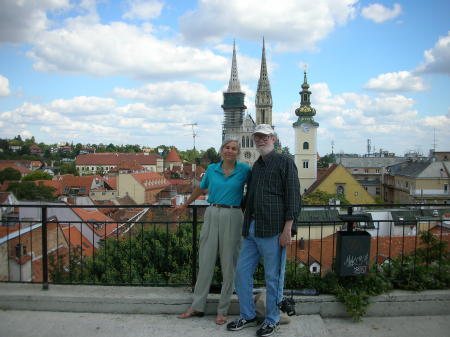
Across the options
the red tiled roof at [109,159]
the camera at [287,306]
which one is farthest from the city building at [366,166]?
the camera at [287,306]

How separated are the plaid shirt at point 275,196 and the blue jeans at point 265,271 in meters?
0.12

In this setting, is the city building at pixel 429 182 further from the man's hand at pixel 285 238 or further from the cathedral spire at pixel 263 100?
the cathedral spire at pixel 263 100

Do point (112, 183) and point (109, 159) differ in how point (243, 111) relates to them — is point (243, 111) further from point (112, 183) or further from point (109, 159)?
point (112, 183)

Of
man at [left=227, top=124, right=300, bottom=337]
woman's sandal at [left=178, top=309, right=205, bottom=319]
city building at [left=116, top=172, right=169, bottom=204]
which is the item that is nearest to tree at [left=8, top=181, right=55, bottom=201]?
city building at [left=116, top=172, right=169, bottom=204]

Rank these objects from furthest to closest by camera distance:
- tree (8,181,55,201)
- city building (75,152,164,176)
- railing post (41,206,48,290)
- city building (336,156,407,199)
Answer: city building (75,152,164,176)
city building (336,156,407,199)
tree (8,181,55,201)
railing post (41,206,48,290)

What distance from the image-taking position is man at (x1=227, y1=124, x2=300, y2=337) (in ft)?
11.4

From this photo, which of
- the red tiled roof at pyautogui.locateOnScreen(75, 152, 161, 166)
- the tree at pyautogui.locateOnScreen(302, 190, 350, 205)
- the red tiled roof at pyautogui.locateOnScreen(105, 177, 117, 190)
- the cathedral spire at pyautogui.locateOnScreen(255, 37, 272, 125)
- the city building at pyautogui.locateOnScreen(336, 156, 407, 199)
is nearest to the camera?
the tree at pyautogui.locateOnScreen(302, 190, 350, 205)

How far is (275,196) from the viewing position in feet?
11.5

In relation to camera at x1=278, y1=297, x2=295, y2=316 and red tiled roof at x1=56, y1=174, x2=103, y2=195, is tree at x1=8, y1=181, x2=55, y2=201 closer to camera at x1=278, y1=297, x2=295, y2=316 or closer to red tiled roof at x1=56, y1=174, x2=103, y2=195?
red tiled roof at x1=56, y1=174, x2=103, y2=195

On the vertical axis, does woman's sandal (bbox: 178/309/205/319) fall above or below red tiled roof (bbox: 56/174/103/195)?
above

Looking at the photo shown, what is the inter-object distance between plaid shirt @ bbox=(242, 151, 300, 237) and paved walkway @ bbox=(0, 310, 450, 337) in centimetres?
101

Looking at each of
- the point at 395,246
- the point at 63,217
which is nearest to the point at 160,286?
the point at 395,246

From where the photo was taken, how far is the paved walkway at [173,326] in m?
3.68

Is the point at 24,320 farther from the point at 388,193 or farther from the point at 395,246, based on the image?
the point at 388,193
